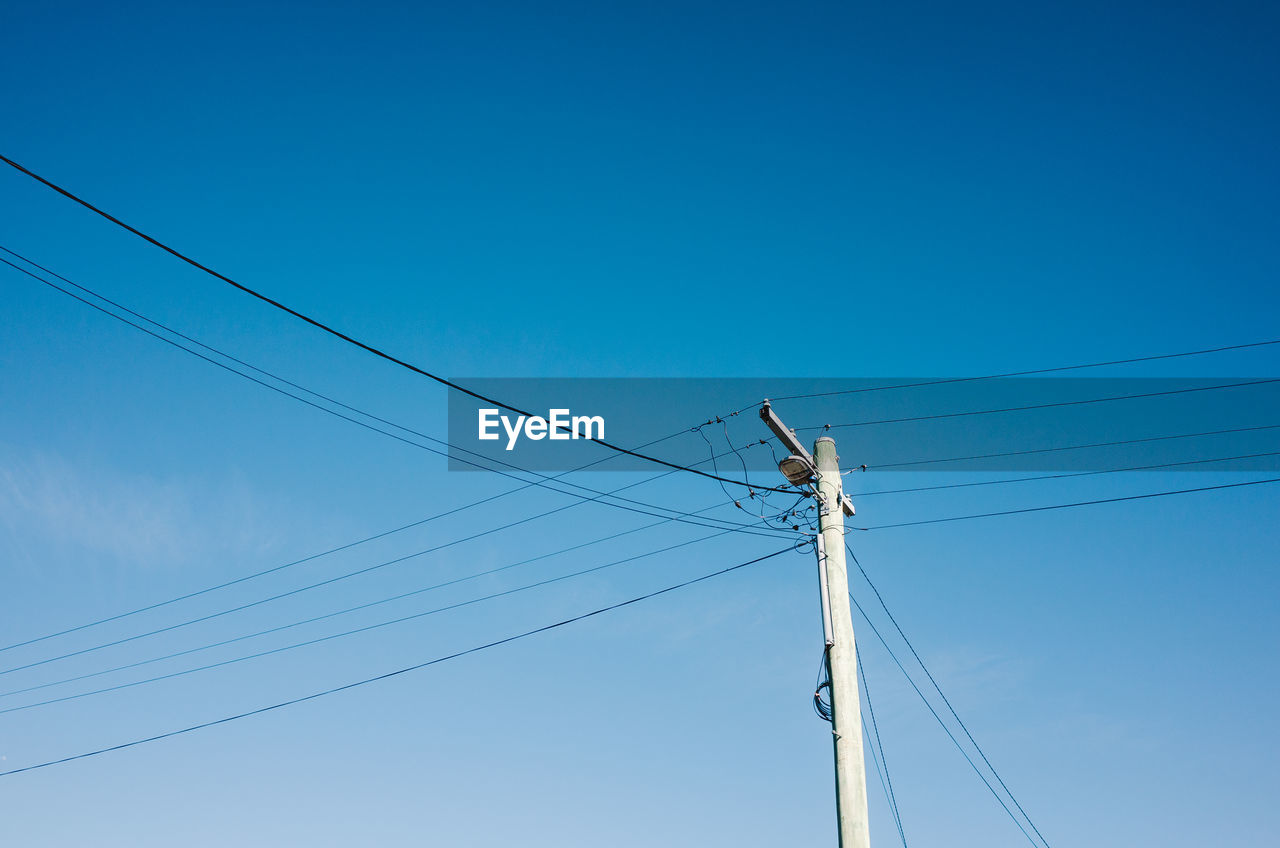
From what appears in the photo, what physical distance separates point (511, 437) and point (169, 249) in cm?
817

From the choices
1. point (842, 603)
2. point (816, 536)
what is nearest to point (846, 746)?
point (842, 603)

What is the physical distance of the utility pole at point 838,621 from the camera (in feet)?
40.2

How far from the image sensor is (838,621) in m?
13.6

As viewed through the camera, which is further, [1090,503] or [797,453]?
[1090,503]

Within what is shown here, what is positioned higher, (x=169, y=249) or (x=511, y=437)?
(x=511, y=437)

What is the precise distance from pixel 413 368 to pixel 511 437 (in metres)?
5.28

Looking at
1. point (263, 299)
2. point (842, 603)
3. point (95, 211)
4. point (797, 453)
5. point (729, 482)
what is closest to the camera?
point (95, 211)

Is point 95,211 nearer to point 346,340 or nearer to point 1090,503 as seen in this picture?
point 346,340

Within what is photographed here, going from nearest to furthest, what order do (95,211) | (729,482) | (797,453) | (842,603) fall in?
(95,211)
(842,603)
(797,453)
(729,482)

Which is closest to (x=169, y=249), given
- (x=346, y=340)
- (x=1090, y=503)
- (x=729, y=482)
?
(x=346, y=340)

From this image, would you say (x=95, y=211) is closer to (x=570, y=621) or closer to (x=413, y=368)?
(x=413, y=368)

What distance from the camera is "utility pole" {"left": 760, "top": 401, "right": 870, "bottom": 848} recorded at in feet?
40.2

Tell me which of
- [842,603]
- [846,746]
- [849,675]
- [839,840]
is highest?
[842,603]

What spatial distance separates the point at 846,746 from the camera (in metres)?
12.6
